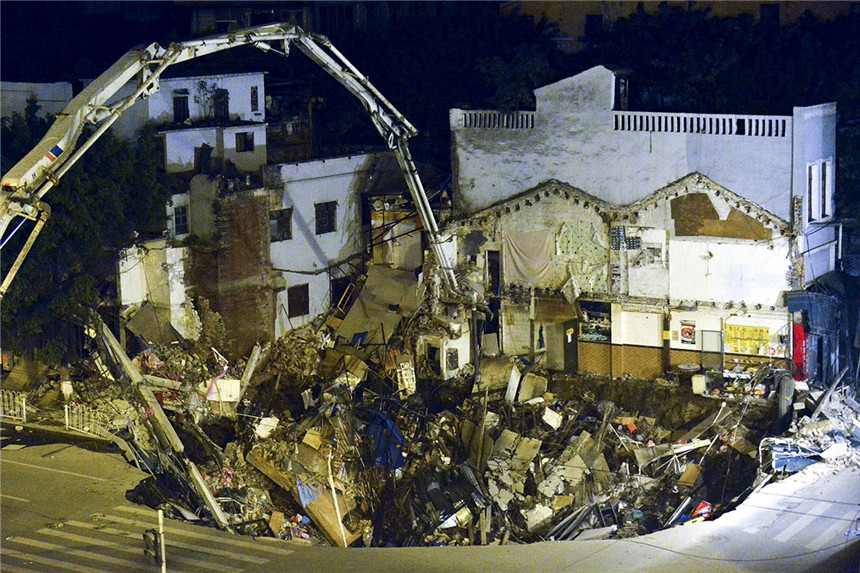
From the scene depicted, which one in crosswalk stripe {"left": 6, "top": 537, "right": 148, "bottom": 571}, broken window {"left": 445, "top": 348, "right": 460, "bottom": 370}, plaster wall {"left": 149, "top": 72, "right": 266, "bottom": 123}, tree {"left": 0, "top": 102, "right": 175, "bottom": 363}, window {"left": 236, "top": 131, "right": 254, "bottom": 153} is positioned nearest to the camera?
crosswalk stripe {"left": 6, "top": 537, "right": 148, "bottom": 571}

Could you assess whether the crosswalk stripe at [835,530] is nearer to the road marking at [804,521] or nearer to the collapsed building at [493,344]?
the road marking at [804,521]

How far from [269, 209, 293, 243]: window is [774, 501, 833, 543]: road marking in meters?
15.4

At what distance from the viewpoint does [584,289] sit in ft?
112

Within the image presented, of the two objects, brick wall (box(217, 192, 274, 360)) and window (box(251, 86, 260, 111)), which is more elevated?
window (box(251, 86, 260, 111))

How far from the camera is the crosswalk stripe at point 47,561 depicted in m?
23.0

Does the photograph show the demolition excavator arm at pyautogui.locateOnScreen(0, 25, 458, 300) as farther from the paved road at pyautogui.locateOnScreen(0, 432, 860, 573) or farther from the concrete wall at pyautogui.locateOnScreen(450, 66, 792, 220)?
the paved road at pyautogui.locateOnScreen(0, 432, 860, 573)

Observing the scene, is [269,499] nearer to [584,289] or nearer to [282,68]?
[584,289]

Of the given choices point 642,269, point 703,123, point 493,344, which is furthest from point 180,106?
point 703,123

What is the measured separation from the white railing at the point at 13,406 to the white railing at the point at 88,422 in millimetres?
1136

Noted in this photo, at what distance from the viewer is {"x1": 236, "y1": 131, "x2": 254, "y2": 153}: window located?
35.7 metres

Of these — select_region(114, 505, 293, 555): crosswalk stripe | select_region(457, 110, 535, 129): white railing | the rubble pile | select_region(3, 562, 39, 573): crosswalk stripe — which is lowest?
select_region(3, 562, 39, 573): crosswalk stripe

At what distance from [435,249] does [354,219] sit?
396cm

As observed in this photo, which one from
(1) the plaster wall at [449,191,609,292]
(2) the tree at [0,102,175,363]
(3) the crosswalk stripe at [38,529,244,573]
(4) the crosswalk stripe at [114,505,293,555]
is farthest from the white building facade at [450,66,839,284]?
(3) the crosswalk stripe at [38,529,244,573]

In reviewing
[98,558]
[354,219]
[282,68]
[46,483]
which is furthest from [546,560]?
[282,68]
